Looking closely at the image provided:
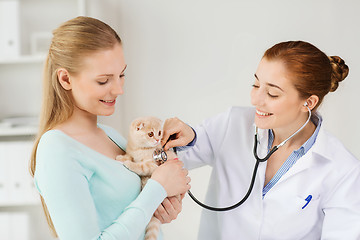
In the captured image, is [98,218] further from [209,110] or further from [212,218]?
[209,110]

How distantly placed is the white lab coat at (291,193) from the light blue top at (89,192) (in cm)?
59

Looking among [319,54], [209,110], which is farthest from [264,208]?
[209,110]

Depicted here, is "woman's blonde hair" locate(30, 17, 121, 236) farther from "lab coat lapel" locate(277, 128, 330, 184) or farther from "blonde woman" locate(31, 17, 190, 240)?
"lab coat lapel" locate(277, 128, 330, 184)

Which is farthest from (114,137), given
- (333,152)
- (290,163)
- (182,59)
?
(182,59)

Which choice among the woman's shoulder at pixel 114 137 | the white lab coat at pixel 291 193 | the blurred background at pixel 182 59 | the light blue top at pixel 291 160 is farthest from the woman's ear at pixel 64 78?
the blurred background at pixel 182 59

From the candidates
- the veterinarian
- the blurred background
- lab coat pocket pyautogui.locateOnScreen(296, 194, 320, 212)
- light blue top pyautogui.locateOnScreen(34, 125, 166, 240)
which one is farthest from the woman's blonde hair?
the blurred background

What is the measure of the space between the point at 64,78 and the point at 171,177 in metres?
0.39

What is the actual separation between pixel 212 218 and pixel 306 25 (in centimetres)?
153

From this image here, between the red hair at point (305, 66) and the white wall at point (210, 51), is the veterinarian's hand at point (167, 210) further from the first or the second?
the white wall at point (210, 51)

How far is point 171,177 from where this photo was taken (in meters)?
1.18

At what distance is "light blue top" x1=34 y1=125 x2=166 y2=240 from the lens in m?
0.99

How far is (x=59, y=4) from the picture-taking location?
2.70 meters

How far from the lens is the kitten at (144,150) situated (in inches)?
46.8

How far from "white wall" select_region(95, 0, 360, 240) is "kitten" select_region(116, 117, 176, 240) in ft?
5.26
